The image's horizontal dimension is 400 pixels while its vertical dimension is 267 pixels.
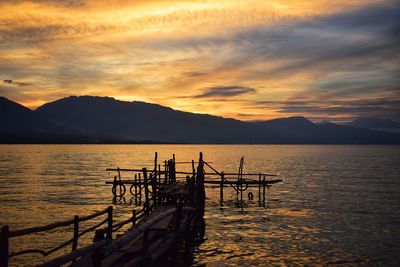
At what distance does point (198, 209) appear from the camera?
1032 inches

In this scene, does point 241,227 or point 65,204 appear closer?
point 241,227

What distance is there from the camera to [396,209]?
37.8 metres

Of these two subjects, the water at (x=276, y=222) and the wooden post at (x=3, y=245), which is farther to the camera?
the water at (x=276, y=222)

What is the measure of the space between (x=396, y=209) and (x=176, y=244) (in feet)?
97.4

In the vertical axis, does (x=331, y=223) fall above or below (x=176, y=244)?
below

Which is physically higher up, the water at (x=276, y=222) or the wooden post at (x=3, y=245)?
the wooden post at (x=3, y=245)

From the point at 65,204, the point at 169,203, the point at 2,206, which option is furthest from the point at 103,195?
the point at 169,203

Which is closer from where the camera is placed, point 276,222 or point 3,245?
point 3,245

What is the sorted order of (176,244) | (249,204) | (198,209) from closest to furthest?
(176,244) < (198,209) < (249,204)

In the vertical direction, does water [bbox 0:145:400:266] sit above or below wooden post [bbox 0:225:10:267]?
below

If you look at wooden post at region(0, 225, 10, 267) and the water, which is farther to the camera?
the water

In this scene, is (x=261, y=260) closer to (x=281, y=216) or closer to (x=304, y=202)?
(x=281, y=216)

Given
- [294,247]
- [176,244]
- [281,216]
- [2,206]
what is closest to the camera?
[176,244]

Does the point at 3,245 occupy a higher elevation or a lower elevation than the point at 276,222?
higher
